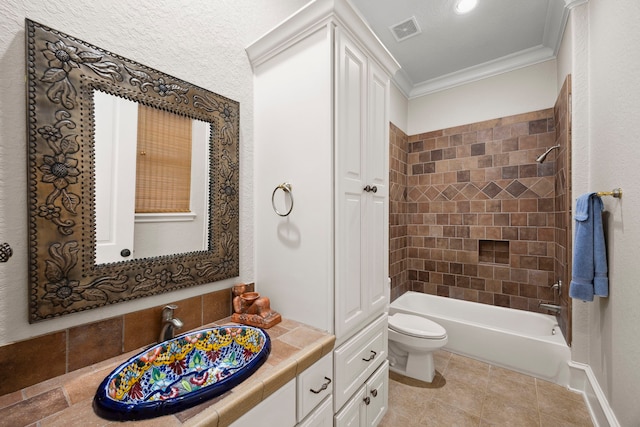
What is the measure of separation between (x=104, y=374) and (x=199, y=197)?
715 mm

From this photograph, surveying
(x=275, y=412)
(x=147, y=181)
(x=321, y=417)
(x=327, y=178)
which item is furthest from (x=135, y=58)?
(x=321, y=417)

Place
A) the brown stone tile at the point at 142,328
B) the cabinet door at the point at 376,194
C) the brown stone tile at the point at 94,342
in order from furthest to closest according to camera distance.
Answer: the cabinet door at the point at 376,194 < the brown stone tile at the point at 142,328 < the brown stone tile at the point at 94,342

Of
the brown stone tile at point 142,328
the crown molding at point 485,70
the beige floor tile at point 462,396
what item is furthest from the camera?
the crown molding at point 485,70

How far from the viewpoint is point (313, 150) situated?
1172 millimetres

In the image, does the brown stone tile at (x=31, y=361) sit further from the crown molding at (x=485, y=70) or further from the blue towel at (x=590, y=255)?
the crown molding at (x=485, y=70)

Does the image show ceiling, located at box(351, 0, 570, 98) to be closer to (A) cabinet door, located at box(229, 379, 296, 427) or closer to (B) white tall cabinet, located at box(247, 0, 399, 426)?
(B) white tall cabinet, located at box(247, 0, 399, 426)

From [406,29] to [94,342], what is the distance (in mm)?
2884

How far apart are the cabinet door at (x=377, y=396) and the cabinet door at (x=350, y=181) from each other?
44cm

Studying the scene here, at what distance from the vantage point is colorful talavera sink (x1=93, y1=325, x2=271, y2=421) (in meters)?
0.66

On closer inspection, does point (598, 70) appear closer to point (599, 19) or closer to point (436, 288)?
point (599, 19)

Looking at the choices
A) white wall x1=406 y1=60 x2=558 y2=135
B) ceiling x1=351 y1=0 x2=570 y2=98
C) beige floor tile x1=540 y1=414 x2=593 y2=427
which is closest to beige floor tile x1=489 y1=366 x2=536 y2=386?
beige floor tile x1=540 y1=414 x2=593 y2=427

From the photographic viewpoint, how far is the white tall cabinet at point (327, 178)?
3.72ft

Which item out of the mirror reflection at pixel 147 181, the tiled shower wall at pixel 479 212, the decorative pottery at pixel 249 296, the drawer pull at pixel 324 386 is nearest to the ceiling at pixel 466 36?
the tiled shower wall at pixel 479 212

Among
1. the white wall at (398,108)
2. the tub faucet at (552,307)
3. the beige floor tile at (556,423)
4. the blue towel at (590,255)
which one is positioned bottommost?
the beige floor tile at (556,423)
